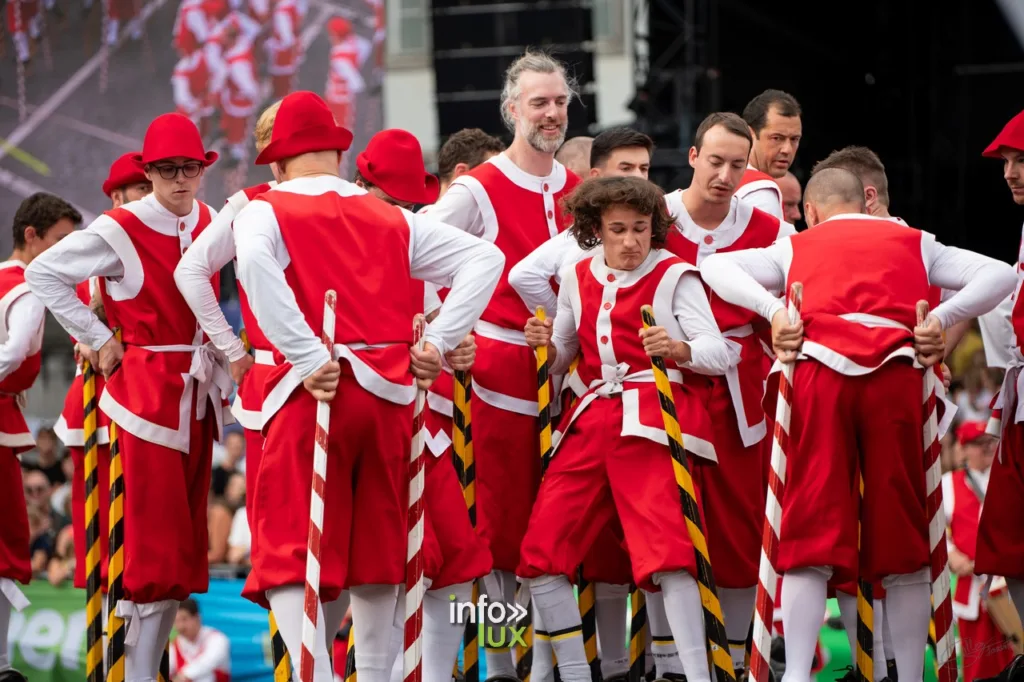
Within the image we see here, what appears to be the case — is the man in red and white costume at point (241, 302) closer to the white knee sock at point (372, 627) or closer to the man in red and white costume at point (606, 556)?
the white knee sock at point (372, 627)

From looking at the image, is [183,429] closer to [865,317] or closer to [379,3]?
[865,317]

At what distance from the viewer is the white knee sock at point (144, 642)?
578cm

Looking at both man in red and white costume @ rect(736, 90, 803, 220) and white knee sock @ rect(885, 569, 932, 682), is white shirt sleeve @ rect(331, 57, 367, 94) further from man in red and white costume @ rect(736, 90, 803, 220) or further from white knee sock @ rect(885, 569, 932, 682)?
white knee sock @ rect(885, 569, 932, 682)

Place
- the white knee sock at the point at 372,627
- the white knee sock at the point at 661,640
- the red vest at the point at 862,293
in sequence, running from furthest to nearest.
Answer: the white knee sock at the point at 661,640 < the red vest at the point at 862,293 < the white knee sock at the point at 372,627

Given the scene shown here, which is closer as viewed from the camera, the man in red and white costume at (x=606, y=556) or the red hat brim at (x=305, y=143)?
the red hat brim at (x=305, y=143)

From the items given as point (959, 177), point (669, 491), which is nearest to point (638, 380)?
point (669, 491)

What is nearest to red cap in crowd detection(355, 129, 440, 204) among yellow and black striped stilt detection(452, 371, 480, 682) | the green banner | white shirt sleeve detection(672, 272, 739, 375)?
yellow and black striped stilt detection(452, 371, 480, 682)

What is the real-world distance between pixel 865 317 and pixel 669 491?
0.88 meters

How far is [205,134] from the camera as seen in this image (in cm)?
1305

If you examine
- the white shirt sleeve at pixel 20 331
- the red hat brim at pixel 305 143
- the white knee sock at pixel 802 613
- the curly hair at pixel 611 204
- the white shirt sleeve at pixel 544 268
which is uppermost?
the red hat brim at pixel 305 143

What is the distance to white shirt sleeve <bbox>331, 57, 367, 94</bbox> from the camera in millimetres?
13078

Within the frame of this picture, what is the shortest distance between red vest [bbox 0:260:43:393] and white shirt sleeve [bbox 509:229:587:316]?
87.1 inches

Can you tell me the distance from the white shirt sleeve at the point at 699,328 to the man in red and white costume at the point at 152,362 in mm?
1847

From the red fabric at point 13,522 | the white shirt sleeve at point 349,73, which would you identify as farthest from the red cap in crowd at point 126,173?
the white shirt sleeve at point 349,73
